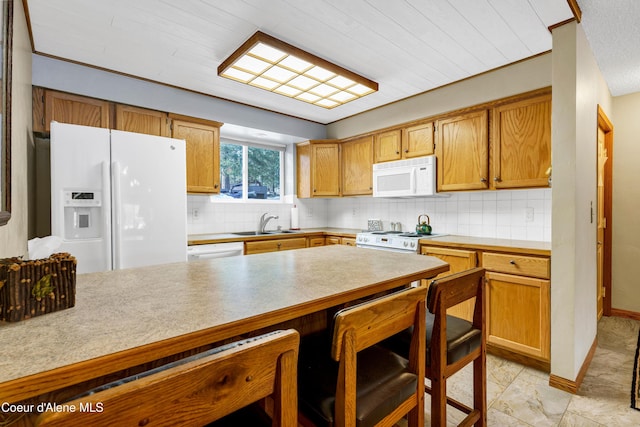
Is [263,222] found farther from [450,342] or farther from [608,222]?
[608,222]

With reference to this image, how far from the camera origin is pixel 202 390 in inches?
21.4

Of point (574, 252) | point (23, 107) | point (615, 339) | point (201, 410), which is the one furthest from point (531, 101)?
point (23, 107)

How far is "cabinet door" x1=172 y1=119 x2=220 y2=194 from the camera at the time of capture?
3.12 meters

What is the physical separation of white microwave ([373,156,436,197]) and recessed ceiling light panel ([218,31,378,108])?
0.87 metres

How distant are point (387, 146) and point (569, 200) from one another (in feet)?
6.63

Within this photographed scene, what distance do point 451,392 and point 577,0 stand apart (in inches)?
100

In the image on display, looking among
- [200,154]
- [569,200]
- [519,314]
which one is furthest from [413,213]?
[200,154]

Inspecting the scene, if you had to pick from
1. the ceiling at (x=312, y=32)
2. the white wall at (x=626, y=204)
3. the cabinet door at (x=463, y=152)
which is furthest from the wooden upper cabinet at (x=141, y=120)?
the white wall at (x=626, y=204)

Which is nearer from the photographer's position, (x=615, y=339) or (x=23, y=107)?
(x=23, y=107)

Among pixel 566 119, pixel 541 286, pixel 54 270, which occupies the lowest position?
pixel 541 286

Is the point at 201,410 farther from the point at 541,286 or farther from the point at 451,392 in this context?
the point at 541,286

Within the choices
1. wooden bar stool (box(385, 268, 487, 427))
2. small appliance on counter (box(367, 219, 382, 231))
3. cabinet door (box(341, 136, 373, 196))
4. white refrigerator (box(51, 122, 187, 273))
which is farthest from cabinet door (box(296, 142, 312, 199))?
wooden bar stool (box(385, 268, 487, 427))

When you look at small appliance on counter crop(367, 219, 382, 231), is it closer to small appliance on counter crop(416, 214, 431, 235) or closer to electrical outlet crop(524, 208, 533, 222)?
small appliance on counter crop(416, 214, 431, 235)

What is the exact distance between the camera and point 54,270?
81 centimetres
